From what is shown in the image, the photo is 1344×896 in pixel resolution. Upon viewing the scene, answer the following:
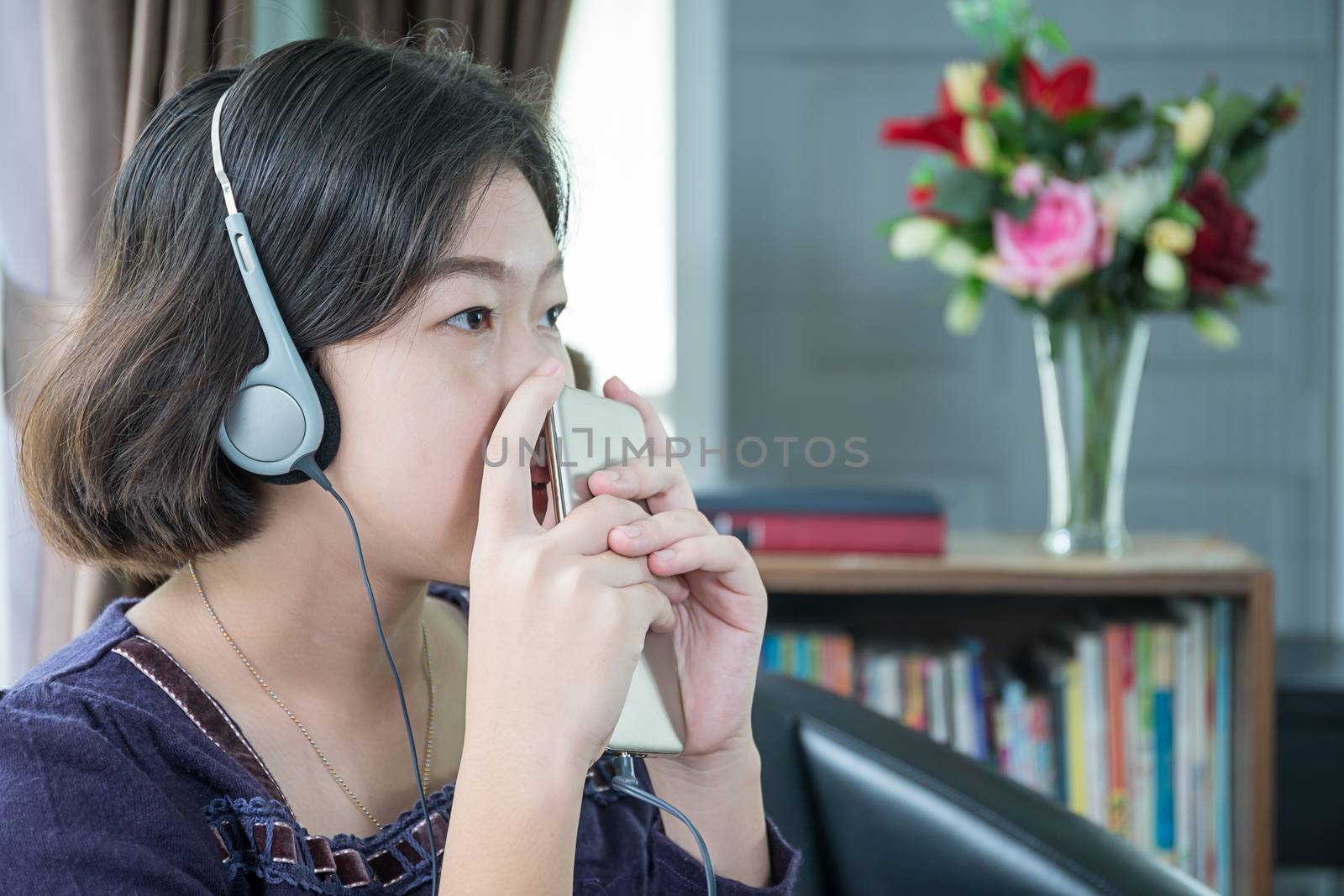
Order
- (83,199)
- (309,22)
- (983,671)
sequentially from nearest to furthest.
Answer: (83,199) → (309,22) → (983,671)

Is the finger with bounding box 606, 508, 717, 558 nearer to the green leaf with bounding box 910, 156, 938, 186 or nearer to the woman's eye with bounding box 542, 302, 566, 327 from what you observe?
the woman's eye with bounding box 542, 302, 566, 327

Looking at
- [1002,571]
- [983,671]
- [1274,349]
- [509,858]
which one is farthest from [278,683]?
[1274,349]

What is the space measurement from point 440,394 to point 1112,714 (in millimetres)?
1237

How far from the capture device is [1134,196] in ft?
5.00

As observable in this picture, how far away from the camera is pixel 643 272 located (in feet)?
6.99

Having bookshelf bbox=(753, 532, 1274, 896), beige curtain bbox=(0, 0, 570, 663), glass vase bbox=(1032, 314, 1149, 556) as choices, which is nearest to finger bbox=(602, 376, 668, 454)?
beige curtain bbox=(0, 0, 570, 663)

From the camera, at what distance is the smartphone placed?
755 mm

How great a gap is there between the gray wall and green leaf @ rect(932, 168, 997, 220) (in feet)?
1.75

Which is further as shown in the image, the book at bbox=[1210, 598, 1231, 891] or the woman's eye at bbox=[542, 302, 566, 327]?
the book at bbox=[1210, 598, 1231, 891]

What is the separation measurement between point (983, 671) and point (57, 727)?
1467mm

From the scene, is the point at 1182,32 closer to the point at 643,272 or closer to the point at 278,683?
the point at 643,272

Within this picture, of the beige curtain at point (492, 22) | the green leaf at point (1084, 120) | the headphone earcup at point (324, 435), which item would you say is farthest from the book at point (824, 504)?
the headphone earcup at point (324, 435)

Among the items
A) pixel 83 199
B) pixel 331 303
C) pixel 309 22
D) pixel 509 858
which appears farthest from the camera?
pixel 309 22

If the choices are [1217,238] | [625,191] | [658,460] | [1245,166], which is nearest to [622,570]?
[658,460]
